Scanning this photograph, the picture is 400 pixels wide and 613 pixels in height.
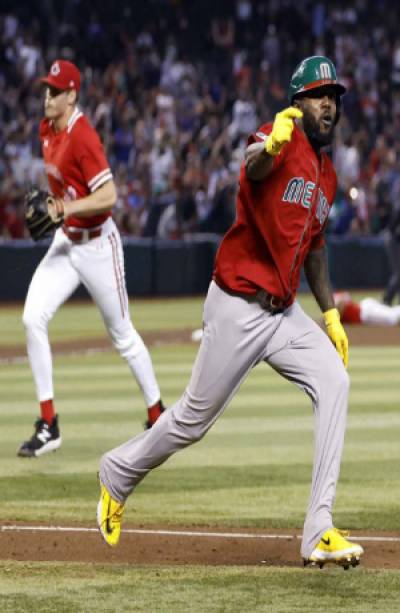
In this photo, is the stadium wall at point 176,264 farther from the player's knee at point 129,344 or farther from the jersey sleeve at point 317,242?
the jersey sleeve at point 317,242

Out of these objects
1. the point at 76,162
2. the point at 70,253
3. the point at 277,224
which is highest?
the point at 277,224

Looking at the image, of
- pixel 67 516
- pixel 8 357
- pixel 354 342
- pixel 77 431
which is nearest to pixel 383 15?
pixel 354 342

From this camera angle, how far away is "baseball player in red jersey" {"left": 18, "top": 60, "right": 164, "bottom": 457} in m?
→ 9.18

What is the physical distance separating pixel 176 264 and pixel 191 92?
4.12m

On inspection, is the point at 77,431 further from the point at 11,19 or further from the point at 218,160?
the point at 11,19

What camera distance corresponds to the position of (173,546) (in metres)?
6.46

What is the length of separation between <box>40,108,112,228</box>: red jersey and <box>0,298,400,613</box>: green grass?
1.55m

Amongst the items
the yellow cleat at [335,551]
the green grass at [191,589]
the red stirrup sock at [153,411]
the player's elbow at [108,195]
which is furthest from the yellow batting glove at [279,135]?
the red stirrup sock at [153,411]

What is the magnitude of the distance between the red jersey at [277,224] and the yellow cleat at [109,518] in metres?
0.99

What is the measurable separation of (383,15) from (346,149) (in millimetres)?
6179

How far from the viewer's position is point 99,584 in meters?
5.60

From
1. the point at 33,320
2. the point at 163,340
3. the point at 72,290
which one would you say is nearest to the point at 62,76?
the point at 72,290

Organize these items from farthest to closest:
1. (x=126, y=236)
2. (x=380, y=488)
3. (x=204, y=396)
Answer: (x=126, y=236)
(x=380, y=488)
(x=204, y=396)

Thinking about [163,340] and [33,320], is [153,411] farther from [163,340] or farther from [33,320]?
[163,340]
